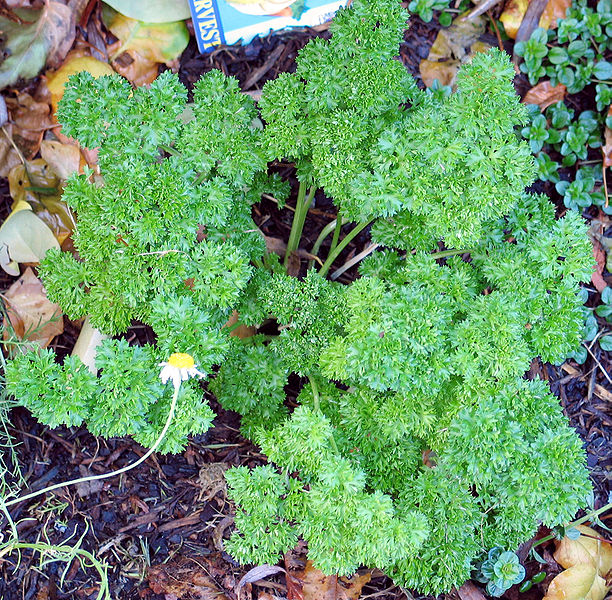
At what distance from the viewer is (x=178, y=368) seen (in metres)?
1.71

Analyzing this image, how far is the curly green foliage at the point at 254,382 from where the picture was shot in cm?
207

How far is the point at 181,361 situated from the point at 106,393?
222 mm

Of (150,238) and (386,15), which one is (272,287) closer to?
(150,238)

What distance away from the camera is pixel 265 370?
6.78ft

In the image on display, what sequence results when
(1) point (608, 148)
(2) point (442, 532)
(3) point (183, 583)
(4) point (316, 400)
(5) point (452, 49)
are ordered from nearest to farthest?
(2) point (442, 532), (4) point (316, 400), (3) point (183, 583), (1) point (608, 148), (5) point (452, 49)

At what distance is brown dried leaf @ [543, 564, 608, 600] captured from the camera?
85.9 inches

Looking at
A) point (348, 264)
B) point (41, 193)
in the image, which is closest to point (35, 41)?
point (41, 193)

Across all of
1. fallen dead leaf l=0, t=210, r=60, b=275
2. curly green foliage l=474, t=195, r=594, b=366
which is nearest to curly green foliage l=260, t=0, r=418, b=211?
curly green foliage l=474, t=195, r=594, b=366

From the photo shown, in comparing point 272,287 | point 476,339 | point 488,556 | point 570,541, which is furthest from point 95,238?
point 570,541

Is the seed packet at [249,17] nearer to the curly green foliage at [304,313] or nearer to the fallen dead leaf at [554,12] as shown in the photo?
the fallen dead leaf at [554,12]

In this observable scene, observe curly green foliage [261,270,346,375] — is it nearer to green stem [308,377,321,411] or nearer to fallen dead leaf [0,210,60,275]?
green stem [308,377,321,411]

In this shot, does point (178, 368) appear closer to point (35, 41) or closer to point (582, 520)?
point (582, 520)

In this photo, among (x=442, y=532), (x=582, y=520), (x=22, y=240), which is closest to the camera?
(x=442, y=532)

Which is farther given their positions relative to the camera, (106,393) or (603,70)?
(603,70)
